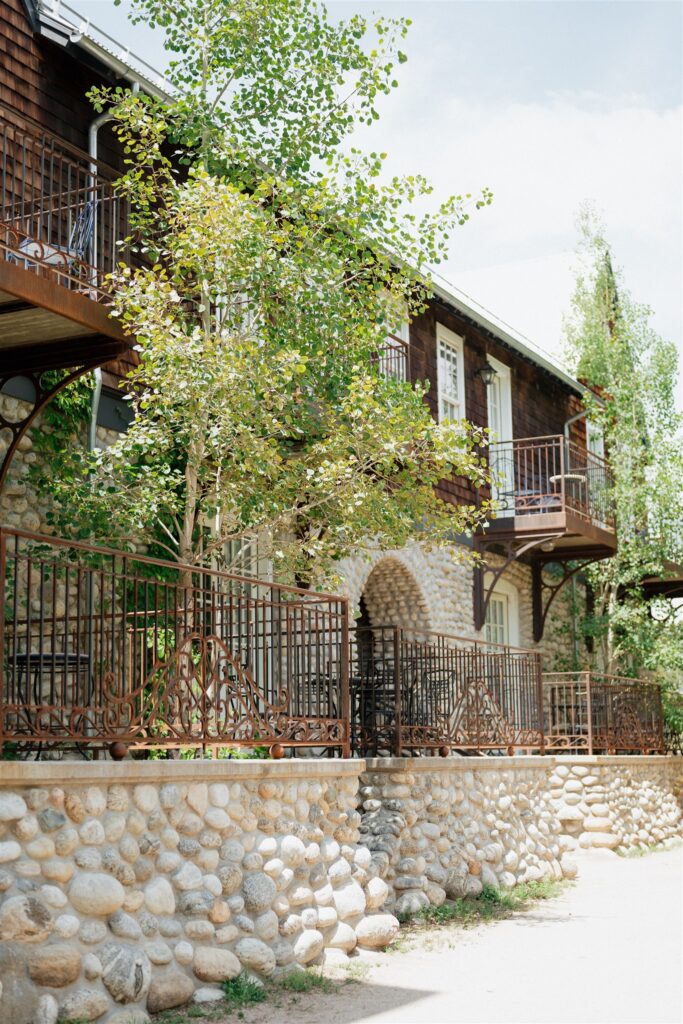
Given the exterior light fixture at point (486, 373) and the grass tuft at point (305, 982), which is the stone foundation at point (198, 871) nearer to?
the grass tuft at point (305, 982)

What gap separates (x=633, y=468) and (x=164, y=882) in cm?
1463

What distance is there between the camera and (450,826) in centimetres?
1105

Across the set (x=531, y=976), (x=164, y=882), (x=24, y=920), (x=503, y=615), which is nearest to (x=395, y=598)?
(x=503, y=615)

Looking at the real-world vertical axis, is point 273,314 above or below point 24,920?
above

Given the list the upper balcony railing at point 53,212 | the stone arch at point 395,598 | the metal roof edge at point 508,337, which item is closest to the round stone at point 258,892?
the upper balcony railing at point 53,212

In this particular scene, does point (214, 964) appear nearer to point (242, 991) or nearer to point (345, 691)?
point (242, 991)

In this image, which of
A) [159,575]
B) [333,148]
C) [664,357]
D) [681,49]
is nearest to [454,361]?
[664,357]

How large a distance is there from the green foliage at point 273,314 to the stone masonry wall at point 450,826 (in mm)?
1990

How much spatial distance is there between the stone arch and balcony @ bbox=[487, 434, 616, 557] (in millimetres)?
1586

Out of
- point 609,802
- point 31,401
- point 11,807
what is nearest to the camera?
point 11,807

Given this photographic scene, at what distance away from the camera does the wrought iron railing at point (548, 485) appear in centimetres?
1727

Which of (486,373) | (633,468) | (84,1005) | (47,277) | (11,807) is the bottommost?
(84,1005)

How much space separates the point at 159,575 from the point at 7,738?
13.4 ft

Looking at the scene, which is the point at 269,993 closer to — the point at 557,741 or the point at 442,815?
the point at 442,815
